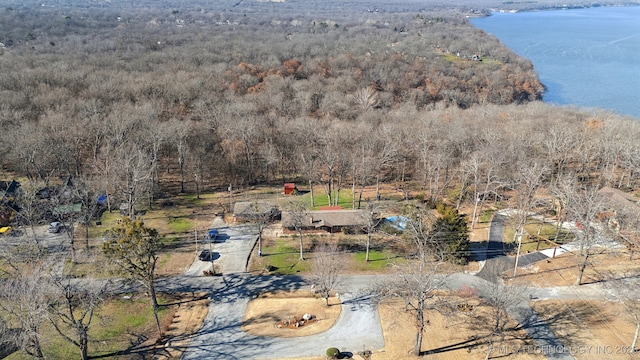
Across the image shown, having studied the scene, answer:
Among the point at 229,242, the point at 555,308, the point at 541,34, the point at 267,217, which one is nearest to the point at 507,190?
the point at 555,308

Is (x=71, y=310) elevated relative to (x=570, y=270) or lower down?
elevated

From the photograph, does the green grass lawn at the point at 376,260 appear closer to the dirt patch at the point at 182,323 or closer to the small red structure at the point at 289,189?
the dirt patch at the point at 182,323

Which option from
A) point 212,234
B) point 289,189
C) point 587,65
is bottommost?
point 212,234

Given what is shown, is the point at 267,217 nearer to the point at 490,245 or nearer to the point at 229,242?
the point at 229,242

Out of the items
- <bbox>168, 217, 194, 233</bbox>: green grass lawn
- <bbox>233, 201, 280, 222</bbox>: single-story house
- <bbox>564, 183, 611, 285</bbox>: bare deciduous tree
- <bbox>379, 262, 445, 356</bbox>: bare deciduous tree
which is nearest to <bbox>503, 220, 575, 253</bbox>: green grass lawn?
<bbox>564, 183, 611, 285</bbox>: bare deciduous tree

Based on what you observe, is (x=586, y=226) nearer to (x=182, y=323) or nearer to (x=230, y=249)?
(x=230, y=249)

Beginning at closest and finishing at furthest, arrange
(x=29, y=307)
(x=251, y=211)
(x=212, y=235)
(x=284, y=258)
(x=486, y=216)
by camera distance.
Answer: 1. (x=29, y=307)
2. (x=284, y=258)
3. (x=212, y=235)
4. (x=251, y=211)
5. (x=486, y=216)

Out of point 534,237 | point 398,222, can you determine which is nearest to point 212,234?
point 398,222
